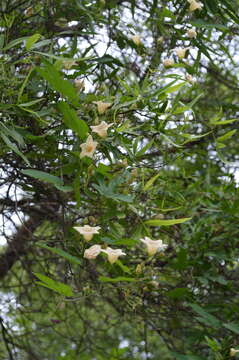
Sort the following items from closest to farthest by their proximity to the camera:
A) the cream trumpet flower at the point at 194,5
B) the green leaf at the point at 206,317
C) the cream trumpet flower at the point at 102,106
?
the cream trumpet flower at the point at 102,106 < the cream trumpet flower at the point at 194,5 < the green leaf at the point at 206,317

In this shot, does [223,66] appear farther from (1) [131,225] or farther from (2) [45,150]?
(2) [45,150]

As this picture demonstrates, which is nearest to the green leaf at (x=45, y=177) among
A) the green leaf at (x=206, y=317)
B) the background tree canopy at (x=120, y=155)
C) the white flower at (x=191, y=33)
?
the background tree canopy at (x=120, y=155)

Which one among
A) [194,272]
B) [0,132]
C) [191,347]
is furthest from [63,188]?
[191,347]

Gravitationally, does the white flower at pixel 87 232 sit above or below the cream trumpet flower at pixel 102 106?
below

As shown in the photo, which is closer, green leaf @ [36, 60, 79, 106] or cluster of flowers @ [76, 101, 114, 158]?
green leaf @ [36, 60, 79, 106]

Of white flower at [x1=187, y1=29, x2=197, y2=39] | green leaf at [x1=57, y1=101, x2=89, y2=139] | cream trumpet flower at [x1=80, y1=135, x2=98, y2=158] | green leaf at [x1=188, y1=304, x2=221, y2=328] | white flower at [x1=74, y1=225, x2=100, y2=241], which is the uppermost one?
white flower at [x1=187, y1=29, x2=197, y2=39]

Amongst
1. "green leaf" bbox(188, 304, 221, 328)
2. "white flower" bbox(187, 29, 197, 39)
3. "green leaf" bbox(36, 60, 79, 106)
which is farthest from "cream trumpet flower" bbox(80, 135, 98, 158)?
"green leaf" bbox(188, 304, 221, 328)

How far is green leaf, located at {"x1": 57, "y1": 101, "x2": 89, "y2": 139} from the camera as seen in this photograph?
1.11 m

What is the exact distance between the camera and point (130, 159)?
1373 mm

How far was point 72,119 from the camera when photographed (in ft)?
3.69

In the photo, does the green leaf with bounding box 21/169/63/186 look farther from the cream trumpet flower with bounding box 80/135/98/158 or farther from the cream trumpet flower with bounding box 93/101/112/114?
the cream trumpet flower with bounding box 93/101/112/114

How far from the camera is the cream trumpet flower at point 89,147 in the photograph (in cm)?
115

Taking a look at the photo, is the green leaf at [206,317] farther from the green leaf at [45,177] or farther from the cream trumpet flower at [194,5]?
the cream trumpet flower at [194,5]

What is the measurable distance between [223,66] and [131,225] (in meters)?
1.34
